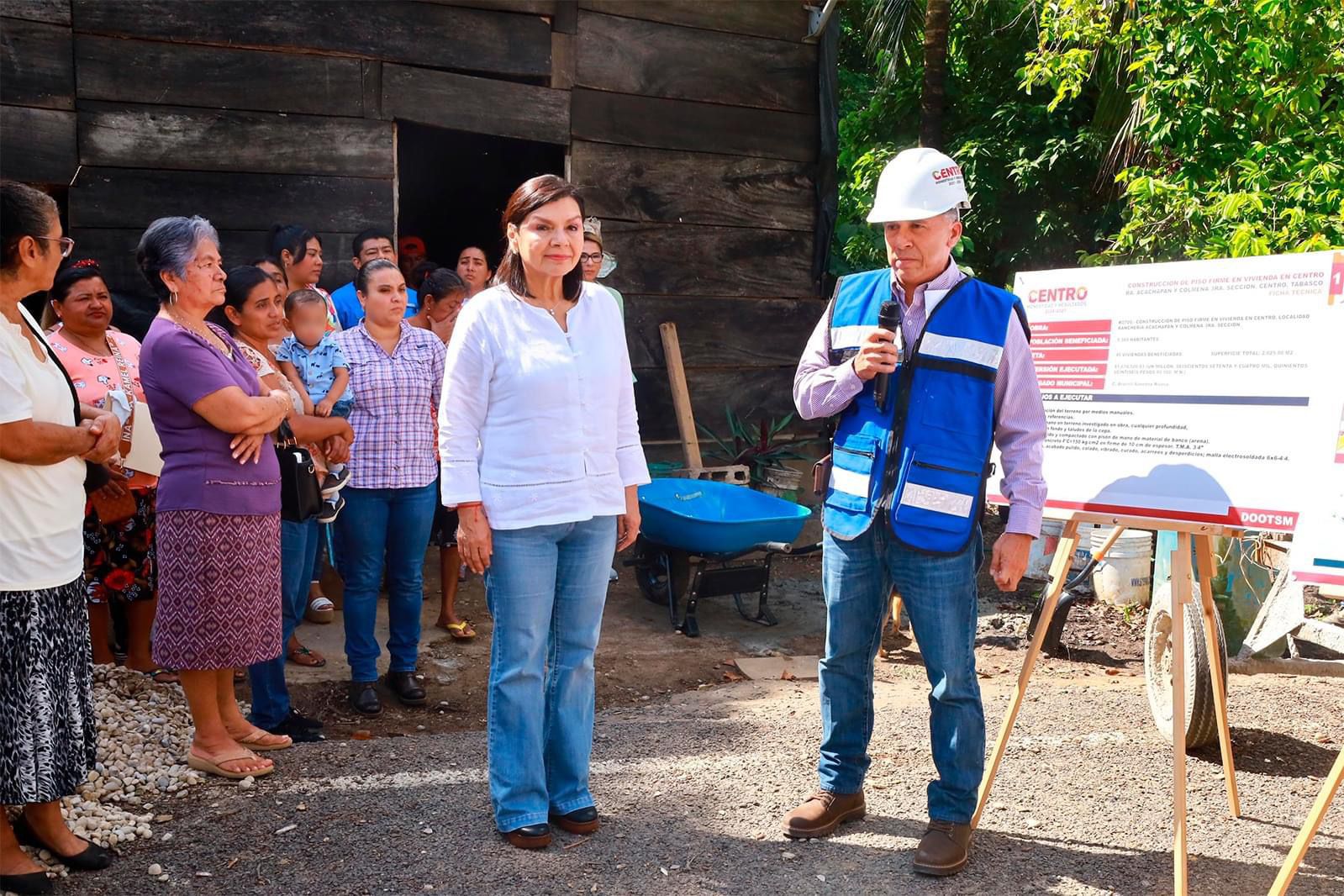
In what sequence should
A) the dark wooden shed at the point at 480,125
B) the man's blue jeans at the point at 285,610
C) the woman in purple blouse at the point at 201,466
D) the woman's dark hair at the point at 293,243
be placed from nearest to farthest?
the woman in purple blouse at the point at 201,466 < the man's blue jeans at the point at 285,610 < the woman's dark hair at the point at 293,243 < the dark wooden shed at the point at 480,125

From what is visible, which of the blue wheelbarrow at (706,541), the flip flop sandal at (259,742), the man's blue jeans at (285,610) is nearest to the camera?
the flip flop sandal at (259,742)

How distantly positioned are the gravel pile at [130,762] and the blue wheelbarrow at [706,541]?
267 cm

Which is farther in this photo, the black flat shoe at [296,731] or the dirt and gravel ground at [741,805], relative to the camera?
the black flat shoe at [296,731]

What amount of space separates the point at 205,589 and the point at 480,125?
4380 mm

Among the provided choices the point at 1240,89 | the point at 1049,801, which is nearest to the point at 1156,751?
the point at 1049,801

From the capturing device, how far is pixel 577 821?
3.58 metres

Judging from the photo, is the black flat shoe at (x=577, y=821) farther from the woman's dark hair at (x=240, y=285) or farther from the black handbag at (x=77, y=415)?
the woman's dark hair at (x=240, y=285)

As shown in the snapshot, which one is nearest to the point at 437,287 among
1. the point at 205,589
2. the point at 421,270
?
the point at 421,270

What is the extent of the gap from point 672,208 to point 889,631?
3.47 meters

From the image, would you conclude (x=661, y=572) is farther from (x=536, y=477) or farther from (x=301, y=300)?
(x=536, y=477)

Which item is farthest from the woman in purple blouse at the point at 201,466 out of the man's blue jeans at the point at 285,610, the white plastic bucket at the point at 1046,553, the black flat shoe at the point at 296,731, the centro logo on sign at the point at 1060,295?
the white plastic bucket at the point at 1046,553

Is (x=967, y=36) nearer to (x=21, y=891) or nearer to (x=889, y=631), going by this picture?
(x=889, y=631)

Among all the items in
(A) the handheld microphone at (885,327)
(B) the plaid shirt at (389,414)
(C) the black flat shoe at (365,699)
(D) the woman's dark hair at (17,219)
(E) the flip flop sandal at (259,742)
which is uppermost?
(D) the woman's dark hair at (17,219)

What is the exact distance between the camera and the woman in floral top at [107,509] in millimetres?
4805
